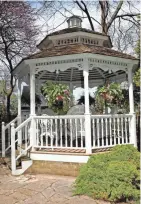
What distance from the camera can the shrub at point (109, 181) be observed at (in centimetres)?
464

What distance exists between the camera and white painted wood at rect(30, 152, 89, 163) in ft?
21.6

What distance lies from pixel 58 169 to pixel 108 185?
232cm

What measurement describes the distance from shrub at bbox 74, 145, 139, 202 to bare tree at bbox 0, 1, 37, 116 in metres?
7.00

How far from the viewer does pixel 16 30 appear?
10891 mm

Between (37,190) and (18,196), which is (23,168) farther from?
(18,196)

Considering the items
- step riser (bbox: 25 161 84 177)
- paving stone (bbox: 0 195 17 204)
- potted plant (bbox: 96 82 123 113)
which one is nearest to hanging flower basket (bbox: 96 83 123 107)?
potted plant (bbox: 96 82 123 113)

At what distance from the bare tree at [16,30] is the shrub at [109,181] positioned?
23.0 ft

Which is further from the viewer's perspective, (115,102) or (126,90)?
(126,90)

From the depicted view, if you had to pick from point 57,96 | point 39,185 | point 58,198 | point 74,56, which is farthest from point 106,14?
point 58,198

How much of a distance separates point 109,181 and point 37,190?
160 centimetres

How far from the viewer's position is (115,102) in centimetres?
725

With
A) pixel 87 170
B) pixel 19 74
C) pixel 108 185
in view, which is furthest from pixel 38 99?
pixel 108 185

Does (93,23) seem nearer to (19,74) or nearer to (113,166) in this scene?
(19,74)

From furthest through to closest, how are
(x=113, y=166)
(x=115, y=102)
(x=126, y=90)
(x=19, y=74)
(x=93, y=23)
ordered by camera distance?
(x=93, y=23) → (x=19, y=74) → (x=126, y=90) → (x=115, y=102) → (x=113, y=166)
